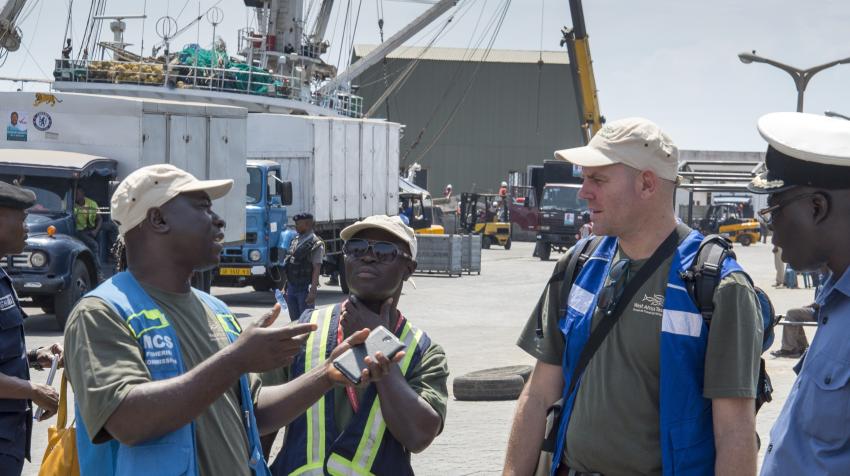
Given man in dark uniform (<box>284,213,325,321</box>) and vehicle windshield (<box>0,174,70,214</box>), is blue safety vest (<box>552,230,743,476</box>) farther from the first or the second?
vehicle windshield (<box>0,174,70,214</box>)

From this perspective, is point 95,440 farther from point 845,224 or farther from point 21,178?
point 21,178

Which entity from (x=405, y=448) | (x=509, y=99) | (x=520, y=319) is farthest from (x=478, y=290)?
(x=509, y=99)

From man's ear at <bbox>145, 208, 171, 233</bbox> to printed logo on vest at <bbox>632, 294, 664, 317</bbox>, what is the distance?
1426 mm

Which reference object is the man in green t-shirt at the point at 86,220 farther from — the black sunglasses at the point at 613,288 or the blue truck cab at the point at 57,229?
the black sunglasses at the point at 613,288

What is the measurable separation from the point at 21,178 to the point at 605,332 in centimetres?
1566

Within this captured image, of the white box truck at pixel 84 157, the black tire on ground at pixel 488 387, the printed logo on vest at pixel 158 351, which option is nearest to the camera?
the printed logo on vest at pixel 158 351

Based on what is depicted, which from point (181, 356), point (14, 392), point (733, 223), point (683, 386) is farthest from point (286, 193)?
point (733, 223)

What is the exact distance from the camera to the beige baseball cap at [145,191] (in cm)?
354

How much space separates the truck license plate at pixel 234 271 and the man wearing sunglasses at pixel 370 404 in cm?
1853

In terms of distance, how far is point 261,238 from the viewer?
2277cm

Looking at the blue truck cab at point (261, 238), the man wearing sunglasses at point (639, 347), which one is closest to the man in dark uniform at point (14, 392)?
the man wearing sunglasses at point (639, 347)

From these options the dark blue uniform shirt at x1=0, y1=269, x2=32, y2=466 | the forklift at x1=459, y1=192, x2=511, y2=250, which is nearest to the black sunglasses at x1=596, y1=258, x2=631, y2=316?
the dark blue uniform shirt at x1=0, y1=269, x2=32, y2=466

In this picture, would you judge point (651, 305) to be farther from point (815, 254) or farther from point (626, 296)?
point (815, 254)

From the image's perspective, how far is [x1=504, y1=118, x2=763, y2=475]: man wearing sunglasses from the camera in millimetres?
3736
